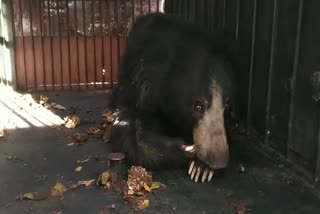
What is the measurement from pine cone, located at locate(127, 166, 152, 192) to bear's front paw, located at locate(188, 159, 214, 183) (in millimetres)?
322

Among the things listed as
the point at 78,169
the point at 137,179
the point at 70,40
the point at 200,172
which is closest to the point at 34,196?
the point at 78,169

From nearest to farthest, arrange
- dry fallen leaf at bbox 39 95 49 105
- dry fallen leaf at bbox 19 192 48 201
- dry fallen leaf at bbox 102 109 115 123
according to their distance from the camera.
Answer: dry fallen leaf at bbox 19 192 48 201
dry fallen leaf at bbox 102 109 115 123
dry fallen leaf at bbox 39 95 49 105

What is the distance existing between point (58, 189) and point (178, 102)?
0.94 metres

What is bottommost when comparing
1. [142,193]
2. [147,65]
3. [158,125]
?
[142,193]

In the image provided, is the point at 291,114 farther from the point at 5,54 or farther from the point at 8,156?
the point at 5,54

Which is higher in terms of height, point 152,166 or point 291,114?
point 291,114

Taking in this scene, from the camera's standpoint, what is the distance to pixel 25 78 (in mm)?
5410

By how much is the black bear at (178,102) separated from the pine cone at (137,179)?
29cm

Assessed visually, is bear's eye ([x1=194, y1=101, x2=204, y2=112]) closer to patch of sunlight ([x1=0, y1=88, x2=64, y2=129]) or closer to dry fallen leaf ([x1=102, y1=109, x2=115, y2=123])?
dry fallen leaf ([x1=102, y1=109, x2=115, y2=123])

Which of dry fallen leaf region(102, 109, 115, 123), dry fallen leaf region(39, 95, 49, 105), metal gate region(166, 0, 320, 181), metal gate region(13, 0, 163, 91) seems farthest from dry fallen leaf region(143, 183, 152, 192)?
metal gate region(13, 0, 163, 91)

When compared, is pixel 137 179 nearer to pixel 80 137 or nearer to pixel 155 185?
pixel 155 185

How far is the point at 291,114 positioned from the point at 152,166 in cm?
97

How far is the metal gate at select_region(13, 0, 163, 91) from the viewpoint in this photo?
5355 mm

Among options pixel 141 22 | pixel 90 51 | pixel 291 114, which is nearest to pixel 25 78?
pixel 90 51
